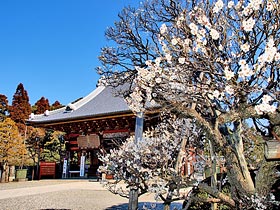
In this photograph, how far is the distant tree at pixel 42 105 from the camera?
99.0 ft

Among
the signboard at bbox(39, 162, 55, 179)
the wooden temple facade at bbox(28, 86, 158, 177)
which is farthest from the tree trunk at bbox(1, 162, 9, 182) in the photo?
the wooden temple facade at bbox(28, 86, 158, 177)

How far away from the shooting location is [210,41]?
2.73 meters

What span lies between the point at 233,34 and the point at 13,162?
13.7m

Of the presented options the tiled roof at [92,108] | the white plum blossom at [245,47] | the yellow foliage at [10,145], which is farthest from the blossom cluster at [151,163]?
the yellow foliage at [10,145]

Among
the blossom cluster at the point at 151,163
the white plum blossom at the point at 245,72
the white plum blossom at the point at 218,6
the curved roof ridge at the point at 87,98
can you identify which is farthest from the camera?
the curved roof ridge at the point at 87,98

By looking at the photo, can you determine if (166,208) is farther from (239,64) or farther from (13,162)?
(13,162)

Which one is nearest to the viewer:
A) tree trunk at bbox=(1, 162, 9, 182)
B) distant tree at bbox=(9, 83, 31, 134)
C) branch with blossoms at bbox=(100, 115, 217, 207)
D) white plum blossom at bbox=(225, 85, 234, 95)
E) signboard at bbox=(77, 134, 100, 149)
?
white plum blossom at bbox=(225, 85, 234, 95)

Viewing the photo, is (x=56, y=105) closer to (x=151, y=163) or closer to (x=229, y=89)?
(x=151, y=163)

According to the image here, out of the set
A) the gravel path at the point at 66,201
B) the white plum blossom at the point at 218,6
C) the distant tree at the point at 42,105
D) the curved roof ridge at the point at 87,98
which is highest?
the distant tree at the point at 42,105

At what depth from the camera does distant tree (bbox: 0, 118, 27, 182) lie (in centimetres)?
1289

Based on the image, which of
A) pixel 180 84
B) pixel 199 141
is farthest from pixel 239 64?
Answer: pixel 199 141

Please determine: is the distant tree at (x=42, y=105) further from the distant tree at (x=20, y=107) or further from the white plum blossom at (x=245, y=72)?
the white plum blossom at (x=245, y=72)

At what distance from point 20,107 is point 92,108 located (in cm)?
1823

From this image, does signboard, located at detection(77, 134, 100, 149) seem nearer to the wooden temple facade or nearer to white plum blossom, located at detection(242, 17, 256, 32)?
the wooden temple facade
